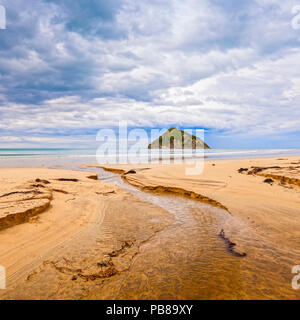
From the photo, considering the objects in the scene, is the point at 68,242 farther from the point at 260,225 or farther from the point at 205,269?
the point at 260,225

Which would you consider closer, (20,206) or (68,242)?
(68,242)

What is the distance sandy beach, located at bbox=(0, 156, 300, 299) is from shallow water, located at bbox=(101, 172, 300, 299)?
0.01 meters

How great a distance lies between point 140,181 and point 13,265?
8.91m

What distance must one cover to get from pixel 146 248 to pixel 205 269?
1.24 meters

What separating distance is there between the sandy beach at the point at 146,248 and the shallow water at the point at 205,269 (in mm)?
15

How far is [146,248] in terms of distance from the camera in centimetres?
396

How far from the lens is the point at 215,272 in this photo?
3178 millimetres

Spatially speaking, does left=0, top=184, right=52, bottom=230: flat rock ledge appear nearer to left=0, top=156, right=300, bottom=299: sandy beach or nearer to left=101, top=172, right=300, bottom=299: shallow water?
left=0, top=156, right=300, bottom=299: sandy beach

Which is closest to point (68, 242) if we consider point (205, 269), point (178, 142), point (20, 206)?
point (20, 206)

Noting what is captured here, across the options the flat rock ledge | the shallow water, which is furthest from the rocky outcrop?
the shallow water

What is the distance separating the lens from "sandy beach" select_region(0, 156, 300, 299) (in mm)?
2742

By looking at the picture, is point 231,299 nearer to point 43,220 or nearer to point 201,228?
point 201,228

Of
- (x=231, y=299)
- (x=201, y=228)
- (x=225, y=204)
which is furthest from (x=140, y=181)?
(x=231, y=299)
